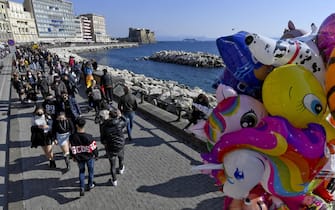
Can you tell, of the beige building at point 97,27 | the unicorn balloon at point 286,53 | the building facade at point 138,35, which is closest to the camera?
the unicorn balloon at point 286,53

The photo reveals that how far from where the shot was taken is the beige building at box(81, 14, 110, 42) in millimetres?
174500

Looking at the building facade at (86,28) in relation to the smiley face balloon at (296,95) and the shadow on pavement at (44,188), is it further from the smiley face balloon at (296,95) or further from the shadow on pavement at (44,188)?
the smiley face balloon at (296,95)

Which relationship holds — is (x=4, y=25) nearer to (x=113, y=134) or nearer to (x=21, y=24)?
(x=21, y=24)

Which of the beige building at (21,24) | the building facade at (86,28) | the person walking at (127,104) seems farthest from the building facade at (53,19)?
the person walking at (127,104)

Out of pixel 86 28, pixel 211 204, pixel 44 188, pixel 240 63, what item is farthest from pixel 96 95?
pixel 86 28

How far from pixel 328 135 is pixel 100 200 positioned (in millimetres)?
4699

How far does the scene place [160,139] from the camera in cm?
936

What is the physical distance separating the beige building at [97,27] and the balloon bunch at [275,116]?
18123cm

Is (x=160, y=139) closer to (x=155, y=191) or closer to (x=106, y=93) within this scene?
(x=155, y=191)

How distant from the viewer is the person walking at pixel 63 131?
24.1 ft

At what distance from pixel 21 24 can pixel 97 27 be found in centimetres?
6836

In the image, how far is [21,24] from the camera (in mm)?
113875

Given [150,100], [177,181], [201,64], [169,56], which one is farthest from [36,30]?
[177,181]

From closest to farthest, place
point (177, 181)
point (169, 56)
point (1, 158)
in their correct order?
1. point (177, 181)
2. point (1, 158)
3. point (169, 56)
